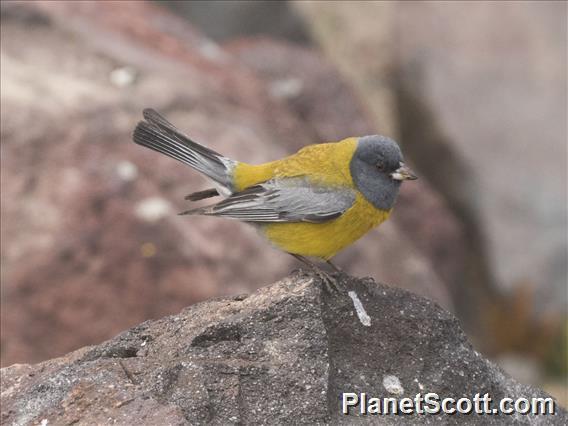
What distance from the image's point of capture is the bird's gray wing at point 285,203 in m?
5.80

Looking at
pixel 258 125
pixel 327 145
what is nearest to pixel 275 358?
pixel 327 145

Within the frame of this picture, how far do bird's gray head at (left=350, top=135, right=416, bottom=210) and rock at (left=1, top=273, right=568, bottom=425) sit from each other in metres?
0.73

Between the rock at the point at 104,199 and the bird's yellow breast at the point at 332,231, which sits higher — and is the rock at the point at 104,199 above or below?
above

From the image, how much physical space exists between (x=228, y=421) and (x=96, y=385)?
670 mm

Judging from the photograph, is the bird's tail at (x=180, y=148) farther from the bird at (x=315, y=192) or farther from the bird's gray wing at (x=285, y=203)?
the bird's gray wing at (x=285, y=203)

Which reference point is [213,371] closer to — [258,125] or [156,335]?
[156,335]

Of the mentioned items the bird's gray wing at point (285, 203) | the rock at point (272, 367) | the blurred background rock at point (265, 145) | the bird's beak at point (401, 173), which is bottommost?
the rock at point (272, 367)

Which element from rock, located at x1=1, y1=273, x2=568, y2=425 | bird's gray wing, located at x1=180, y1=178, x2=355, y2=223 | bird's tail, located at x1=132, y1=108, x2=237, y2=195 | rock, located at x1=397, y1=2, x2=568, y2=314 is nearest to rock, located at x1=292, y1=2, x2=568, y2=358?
rock, located at x1=397, y1=2, x2=568, y2=314

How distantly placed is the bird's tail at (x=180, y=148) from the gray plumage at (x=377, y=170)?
0.89 m

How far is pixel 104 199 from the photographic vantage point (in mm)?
7848

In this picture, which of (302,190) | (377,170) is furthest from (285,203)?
(377,170)

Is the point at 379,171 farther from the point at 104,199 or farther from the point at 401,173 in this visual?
the point at 104,199

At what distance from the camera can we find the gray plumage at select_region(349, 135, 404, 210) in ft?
19.1

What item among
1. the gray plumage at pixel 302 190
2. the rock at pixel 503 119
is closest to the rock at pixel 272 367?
the gray plumage at pixel 302 190
